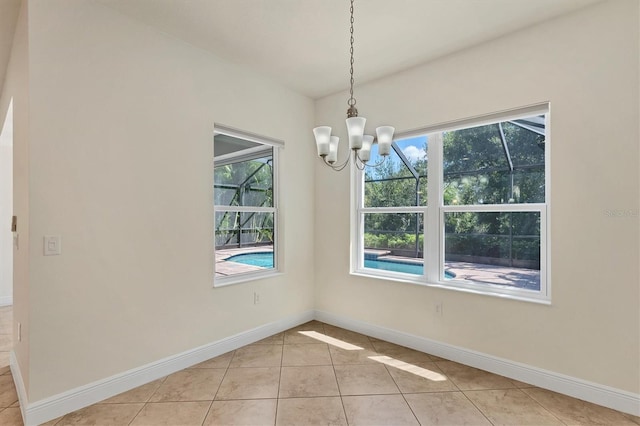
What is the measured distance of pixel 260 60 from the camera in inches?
117

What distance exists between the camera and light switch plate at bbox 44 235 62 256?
198cm

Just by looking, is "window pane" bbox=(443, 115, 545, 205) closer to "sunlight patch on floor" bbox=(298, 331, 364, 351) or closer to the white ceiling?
"sunlight patch on floor" bbox=(298, 331, 364, 351)

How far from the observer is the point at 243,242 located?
3322 mm

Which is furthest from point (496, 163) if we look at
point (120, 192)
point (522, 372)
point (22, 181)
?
point (22, 181)

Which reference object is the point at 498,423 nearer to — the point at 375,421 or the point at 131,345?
the point at 375,421

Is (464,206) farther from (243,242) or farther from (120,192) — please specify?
(120,192)

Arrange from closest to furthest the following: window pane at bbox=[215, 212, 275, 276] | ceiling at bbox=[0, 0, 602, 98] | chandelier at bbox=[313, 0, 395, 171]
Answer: chandelier at bbox=[313, 0, 395, 171], ceiling at bbox=[0, 0, 602, 98], window pane at bbox=[215, 212, 275, 276]

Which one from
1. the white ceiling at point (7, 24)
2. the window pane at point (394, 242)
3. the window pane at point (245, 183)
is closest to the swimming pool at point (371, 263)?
the window pane at point (394, 242)

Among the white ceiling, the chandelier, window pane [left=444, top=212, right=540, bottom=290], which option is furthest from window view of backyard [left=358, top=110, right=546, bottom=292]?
the white ceiling

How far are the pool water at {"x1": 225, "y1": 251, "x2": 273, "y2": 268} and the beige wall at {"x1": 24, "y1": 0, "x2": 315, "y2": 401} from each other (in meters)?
0.30

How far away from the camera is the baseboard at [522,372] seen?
2.09 metres

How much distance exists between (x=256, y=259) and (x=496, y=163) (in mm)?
2512

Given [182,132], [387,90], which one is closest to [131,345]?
[182,132]

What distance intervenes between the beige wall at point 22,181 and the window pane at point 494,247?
10.6 ft
